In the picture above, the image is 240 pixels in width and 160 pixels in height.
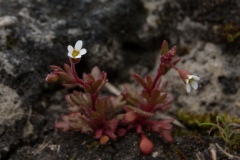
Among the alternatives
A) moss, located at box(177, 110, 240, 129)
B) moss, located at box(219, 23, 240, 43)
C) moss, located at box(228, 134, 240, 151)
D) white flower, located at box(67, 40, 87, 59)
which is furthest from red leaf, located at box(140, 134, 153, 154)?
moss, located at box(219, 23, 240, 43)

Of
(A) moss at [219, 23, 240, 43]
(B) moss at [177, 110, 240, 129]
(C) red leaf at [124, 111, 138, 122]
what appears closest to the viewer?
(C) red leaf at [124, 111, 138, 122]

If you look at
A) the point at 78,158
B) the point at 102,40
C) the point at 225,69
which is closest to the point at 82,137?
the point at 78,158

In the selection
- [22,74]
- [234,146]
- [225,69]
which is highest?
[22,74]

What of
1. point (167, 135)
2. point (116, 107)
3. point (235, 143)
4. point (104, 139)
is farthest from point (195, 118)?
point (104, 139)

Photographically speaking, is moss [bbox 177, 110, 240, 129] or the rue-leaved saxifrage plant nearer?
the rue-leaved saxifrage plant

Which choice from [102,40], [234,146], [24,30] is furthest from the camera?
[102,40]

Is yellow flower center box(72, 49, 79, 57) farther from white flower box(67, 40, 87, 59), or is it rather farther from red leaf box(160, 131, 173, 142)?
red leaf box(160, 131, 173, 142)

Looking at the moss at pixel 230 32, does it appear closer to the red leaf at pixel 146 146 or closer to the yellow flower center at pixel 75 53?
the red leaf at pixel 146 146

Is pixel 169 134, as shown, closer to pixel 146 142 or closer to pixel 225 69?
pixel 146 142
